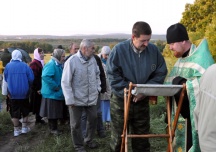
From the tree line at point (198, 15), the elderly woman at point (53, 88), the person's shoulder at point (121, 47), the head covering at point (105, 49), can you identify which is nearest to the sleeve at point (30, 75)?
the elderly woman at point (53, 88)

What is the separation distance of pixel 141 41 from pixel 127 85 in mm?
575

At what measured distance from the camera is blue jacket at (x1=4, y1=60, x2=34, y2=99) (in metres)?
6.52

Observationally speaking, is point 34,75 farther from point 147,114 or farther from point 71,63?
point 147,114

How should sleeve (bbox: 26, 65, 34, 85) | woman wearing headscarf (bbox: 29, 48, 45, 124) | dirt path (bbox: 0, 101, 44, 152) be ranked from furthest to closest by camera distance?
woman wearing headscarf (bbox: 29, 48, 45, 124) → sleeve (bbox: 26, 65, 34, 85) → dirt path (bbox: 0, 101, 44, 152)

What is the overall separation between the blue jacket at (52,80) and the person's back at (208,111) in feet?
14.5

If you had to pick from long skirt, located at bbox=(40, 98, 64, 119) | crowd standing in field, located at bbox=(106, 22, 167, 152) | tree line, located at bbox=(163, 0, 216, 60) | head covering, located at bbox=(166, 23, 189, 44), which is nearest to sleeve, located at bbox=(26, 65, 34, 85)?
long skirt, located at bbox=(40, 98, 64, 119)

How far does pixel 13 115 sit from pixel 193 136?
14.3 feet

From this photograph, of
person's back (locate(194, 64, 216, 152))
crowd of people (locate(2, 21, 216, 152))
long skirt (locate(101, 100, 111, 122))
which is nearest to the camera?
person's back (locate(194, 64, 216, 152))

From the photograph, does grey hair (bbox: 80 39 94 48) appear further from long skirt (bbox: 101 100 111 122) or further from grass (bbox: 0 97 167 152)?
long skirt (bbox: 101 100 111 122)

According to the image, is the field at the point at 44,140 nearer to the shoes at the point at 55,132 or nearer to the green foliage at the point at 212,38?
the shoes at the point at 55,132

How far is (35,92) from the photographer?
7.33 meters

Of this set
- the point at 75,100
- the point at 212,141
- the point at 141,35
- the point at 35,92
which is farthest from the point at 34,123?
the point at 212,141

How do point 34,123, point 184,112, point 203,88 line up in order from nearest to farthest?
point 203,88 < point 184,112 < point 34,123

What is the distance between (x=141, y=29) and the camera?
3.81 meters
